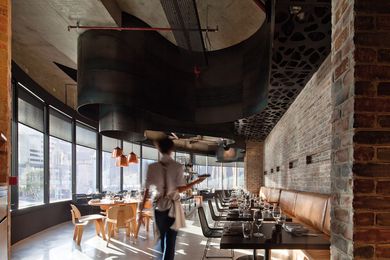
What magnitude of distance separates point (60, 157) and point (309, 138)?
696 centimetres

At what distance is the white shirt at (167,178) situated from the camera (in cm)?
383

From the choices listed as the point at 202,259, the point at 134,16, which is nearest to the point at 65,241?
the point at 202,259

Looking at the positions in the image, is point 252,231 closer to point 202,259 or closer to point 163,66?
point 202,259

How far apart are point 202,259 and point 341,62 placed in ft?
14.0

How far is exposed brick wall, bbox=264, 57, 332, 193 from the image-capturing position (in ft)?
17.0

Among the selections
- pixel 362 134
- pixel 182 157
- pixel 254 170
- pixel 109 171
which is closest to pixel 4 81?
pixel 362 134

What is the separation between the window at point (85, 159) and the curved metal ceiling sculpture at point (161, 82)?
324 centimetres

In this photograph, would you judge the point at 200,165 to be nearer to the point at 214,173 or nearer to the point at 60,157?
the point at 214,173

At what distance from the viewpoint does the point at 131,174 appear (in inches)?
563

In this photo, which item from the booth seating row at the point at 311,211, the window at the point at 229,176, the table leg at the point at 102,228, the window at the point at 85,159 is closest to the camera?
the booth seating row at the point at 311,211

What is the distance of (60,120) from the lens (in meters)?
9.32

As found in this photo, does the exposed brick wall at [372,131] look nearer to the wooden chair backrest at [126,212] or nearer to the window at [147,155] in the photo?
the wooden chair backrest at [126,212]

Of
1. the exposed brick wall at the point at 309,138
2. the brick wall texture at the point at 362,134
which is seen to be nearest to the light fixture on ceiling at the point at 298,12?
the exposed brick wall at the point at 309,138

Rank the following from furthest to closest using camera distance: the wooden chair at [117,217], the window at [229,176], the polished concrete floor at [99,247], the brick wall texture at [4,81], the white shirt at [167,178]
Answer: the window at [229,176] < the wooden chair at [117,217] < the polished concrete floor at [99,247] < the white shirt at [167,178] < the brick wall texture at [4,81]
